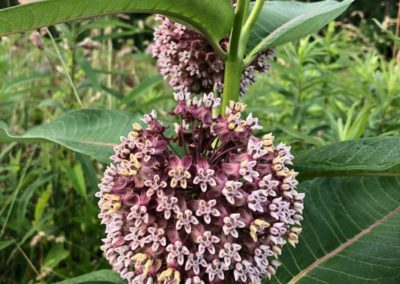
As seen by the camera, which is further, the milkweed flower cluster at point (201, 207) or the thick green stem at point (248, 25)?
the thick green stem at point (248, 25)

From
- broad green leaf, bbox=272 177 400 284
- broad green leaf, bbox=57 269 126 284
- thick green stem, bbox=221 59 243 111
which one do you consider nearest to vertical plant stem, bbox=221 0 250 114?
thick green stem, bbox=221 59 243 111

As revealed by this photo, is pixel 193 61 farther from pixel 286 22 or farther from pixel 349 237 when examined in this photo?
pixel 349 237

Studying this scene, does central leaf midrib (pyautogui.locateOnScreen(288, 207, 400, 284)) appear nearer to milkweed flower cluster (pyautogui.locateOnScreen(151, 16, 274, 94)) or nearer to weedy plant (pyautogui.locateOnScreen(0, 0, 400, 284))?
weedy plant (pyautogui.locateOnScreen(0, 0, 400, 284))

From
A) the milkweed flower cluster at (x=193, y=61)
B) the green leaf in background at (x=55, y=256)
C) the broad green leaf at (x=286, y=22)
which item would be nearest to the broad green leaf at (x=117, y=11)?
the broad green leaf at (x=286, y=22)

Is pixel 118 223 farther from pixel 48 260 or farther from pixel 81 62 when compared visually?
pixel 81 62

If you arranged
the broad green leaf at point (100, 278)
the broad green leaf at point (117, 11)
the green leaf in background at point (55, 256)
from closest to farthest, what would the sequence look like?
the broad green leaf at point (117, 11)
the broad green leaf at point (100, 278)
the green leaf in background at point (55, 256)

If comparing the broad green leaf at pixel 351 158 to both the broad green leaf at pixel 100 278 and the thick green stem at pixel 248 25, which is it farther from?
the broad green leaf at pixel 100 278

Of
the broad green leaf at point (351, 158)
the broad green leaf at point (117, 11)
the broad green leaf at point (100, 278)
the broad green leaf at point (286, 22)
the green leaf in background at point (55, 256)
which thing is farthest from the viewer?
the green leaf in background at point (55, 256)
